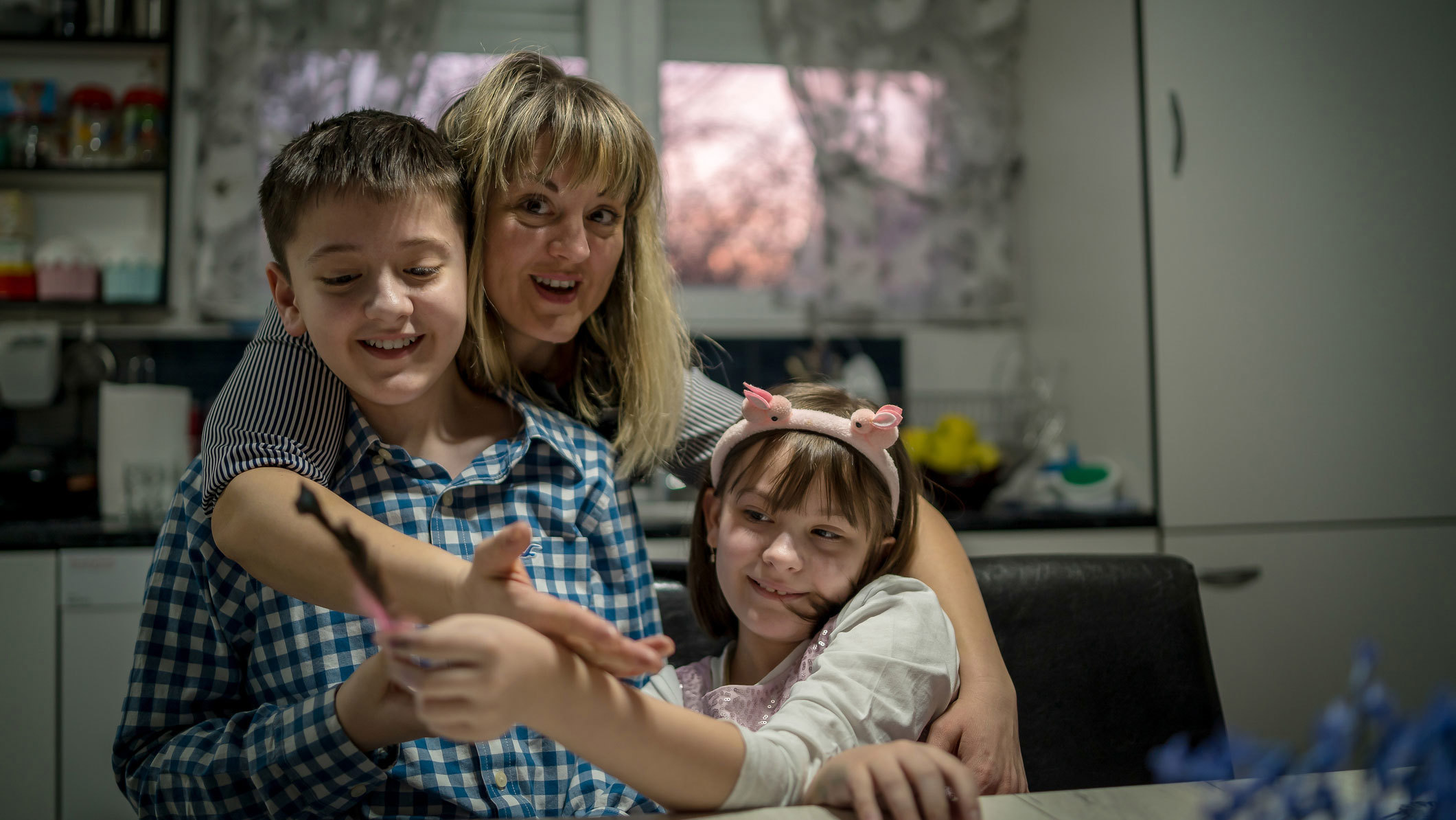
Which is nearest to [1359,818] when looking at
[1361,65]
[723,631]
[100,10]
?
[723,631]

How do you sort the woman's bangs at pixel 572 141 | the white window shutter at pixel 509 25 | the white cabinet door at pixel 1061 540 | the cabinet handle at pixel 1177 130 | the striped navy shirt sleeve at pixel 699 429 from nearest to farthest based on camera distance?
the woman's bangs at pixel 572 141, the striped navy shirt sleeve at pixel 699 429, the white cabinet door at pixel 1061 540, the cabinet handle at pixel 1177 130, the white window shutter at pixel 509 25

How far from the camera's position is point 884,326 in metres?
2.84

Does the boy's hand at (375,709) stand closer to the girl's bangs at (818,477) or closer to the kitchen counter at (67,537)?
the girl's bangs at (818,477)

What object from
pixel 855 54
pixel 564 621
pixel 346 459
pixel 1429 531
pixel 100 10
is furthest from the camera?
pixel 855 54

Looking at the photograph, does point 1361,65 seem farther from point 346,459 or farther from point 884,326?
point 346,459

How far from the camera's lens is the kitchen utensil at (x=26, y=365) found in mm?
2404

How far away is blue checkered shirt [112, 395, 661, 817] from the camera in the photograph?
32.0 inches

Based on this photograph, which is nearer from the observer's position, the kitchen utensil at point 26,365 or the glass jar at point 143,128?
the kitchen utensil at point 26,365

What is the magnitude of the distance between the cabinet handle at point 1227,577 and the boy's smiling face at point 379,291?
1828 millimetres

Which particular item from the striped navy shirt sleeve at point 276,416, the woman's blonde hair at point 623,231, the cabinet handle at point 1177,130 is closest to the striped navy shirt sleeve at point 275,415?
the striped navy shirt sleeve at point 276,416

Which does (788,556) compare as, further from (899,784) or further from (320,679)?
(320,679)

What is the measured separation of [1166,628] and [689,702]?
617 mm

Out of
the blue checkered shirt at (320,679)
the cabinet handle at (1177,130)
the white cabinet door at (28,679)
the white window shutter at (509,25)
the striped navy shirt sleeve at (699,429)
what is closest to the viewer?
the blue checkered shirt at (320,679)

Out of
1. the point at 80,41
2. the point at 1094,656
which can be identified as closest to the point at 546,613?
the point at 1094,656
